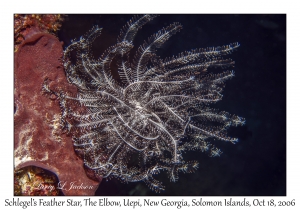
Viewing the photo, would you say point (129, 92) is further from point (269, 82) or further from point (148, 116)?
point (269, 82)

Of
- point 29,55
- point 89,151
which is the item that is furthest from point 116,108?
point 29,55

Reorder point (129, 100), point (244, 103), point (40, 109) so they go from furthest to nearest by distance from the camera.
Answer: point (244, 103), point (129, 100), point (40, 109)

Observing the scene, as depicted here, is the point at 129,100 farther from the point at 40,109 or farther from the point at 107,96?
the point at 40,109

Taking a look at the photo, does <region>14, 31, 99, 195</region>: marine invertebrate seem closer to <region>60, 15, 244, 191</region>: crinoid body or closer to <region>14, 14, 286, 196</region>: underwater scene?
<region>14, 14, 286, 196</region>: underwater scene

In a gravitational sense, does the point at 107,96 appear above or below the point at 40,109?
above

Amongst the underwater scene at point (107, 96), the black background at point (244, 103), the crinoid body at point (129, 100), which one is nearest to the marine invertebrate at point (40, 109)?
the underwater scene at point (107, 96)

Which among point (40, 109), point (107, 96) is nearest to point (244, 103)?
point (107, 96)
